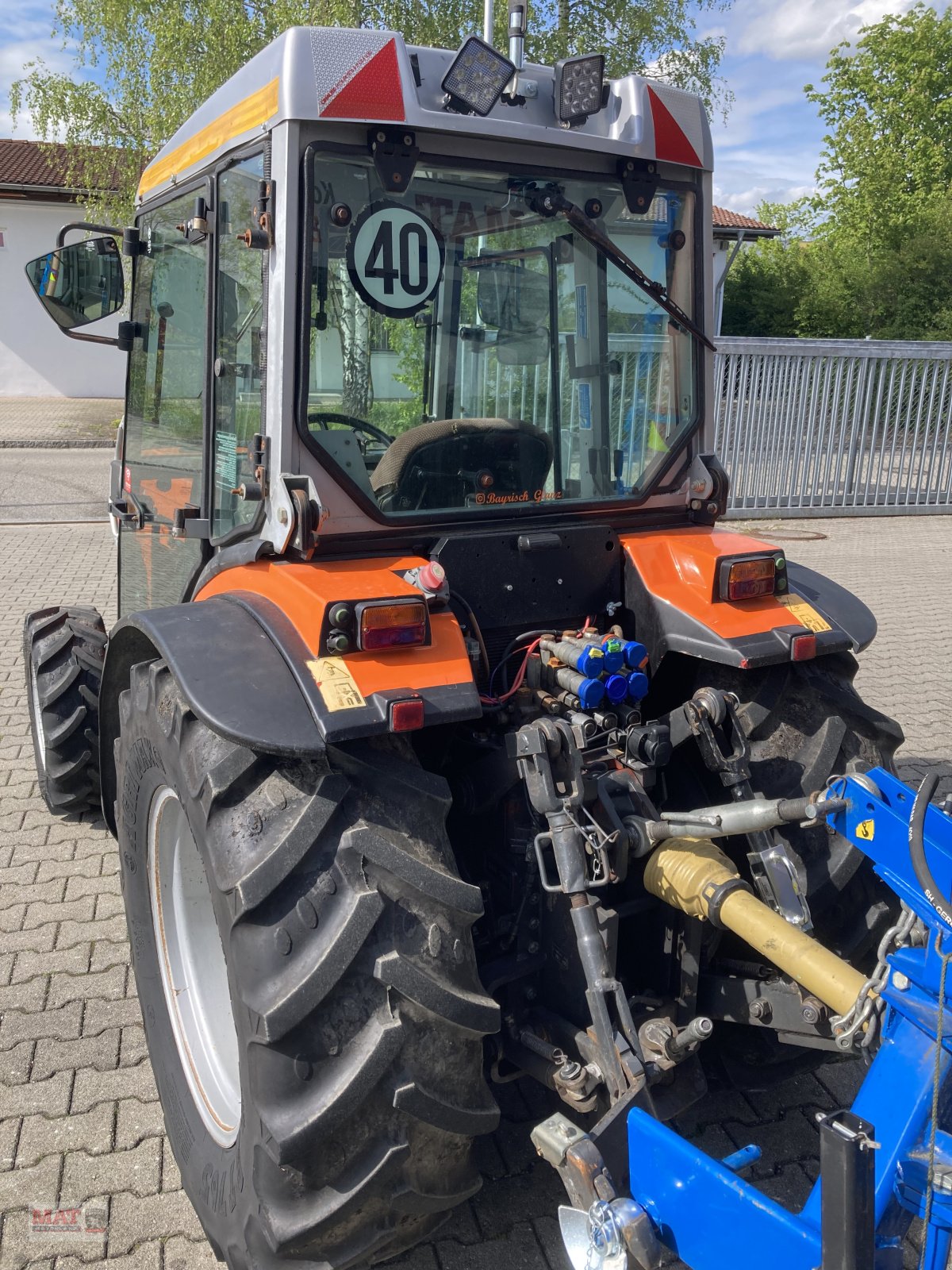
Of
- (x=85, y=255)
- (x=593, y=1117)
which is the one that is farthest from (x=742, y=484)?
(x=593, y=1117)

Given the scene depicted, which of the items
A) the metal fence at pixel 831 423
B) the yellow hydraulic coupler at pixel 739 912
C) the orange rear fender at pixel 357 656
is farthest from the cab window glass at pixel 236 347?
the metal fence at pixel 831 423

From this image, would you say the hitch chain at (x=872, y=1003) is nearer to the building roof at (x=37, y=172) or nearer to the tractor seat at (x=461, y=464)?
the tractor seat at (x=461, y=464)

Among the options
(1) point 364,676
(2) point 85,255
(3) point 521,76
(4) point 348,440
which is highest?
(3) point 521,76

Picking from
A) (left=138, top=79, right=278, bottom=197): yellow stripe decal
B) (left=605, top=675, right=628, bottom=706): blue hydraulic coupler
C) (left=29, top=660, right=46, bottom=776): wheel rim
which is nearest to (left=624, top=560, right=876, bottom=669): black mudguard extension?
(left=605, top=675, right=628, bottom=706): blue hydraulic coupler

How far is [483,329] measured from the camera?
8.93 feet

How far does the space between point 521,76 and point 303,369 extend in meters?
0.91

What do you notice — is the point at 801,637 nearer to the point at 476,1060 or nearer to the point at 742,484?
the point at 476,1060

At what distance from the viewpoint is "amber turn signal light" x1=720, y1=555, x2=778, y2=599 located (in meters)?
2.61

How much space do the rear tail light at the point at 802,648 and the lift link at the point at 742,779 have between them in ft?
0.58

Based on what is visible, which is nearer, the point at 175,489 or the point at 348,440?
the point at 348,440

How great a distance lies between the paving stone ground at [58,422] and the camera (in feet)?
58.7

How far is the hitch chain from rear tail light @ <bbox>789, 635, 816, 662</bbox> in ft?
2.68

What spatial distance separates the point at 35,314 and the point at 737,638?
24555 millimetres

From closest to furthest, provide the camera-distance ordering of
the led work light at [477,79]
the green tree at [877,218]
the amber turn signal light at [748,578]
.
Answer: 1. the led work light at [477,79]
2. the amber turn signal light at [748,578]
3. the green tree at [877,218]
